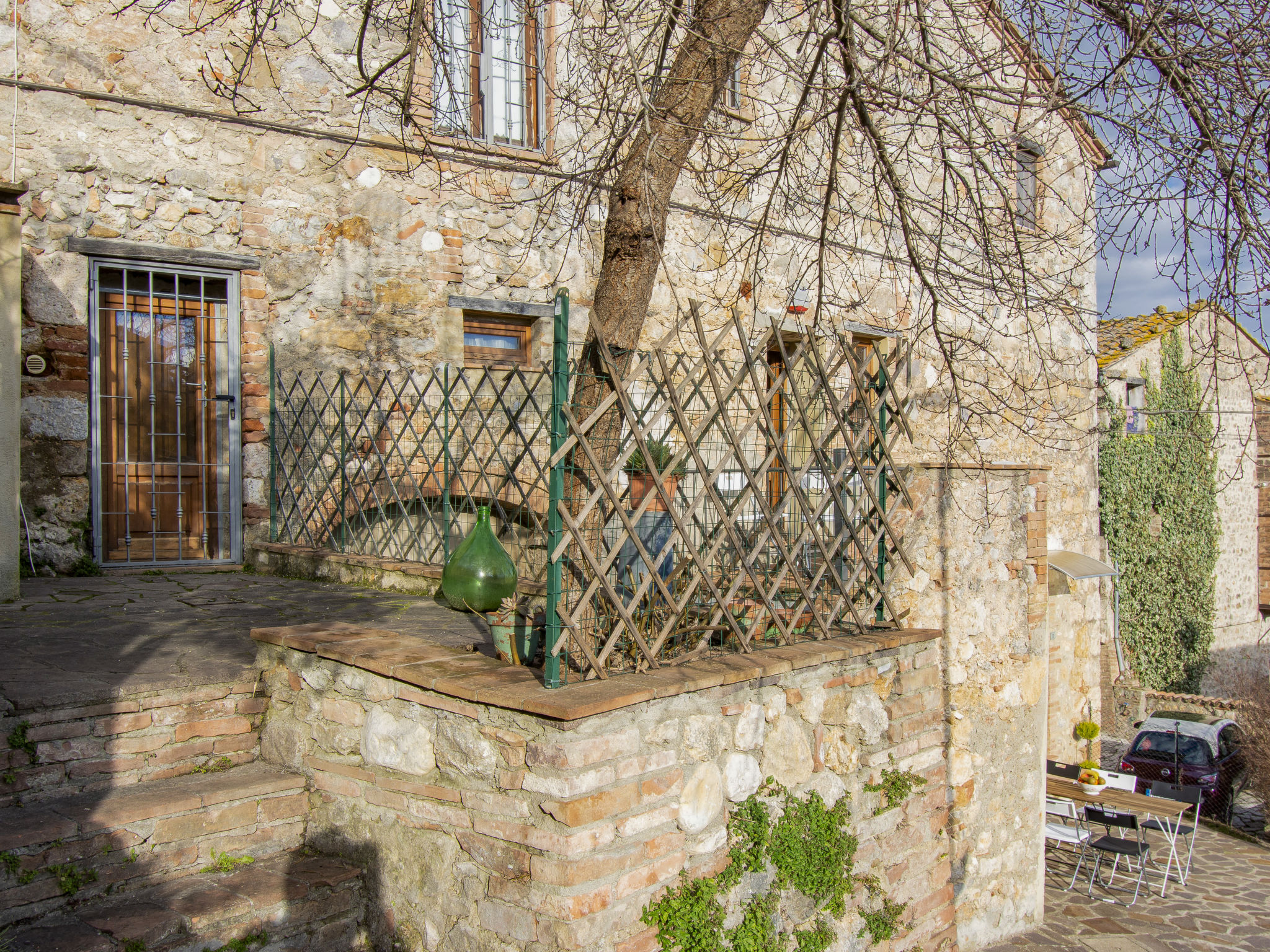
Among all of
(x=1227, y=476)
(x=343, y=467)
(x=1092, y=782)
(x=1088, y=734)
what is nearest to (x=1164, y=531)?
(x=1227, y=476)

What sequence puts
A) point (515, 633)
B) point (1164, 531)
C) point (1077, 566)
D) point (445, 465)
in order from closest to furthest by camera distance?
point (515, 633), point (445, 465), point (1077, 566), point (1164, 531)

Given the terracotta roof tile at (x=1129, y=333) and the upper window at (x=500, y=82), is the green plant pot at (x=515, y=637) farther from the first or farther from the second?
the terracotta roof tile at (x=1129, y=333)

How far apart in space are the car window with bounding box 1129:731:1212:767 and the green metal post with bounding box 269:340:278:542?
1020 centimetres

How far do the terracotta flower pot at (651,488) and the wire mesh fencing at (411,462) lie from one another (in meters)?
1.43

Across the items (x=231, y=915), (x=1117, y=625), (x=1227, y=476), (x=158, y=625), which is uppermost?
(x=1227, y=476)

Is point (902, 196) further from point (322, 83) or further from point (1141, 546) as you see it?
point (1141, 546)

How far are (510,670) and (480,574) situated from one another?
1125 millimetres

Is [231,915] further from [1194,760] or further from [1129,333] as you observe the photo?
[1129,333]


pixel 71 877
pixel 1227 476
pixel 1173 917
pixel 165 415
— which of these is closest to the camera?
pixel 71 877

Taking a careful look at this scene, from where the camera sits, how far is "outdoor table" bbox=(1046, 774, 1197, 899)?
754 centimetres

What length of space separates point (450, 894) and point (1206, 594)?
49.6 ft

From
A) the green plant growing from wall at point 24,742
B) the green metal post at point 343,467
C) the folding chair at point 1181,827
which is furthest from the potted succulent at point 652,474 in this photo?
the folding chair at point 1181,827

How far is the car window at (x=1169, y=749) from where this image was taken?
430 inches

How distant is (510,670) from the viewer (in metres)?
2.79
